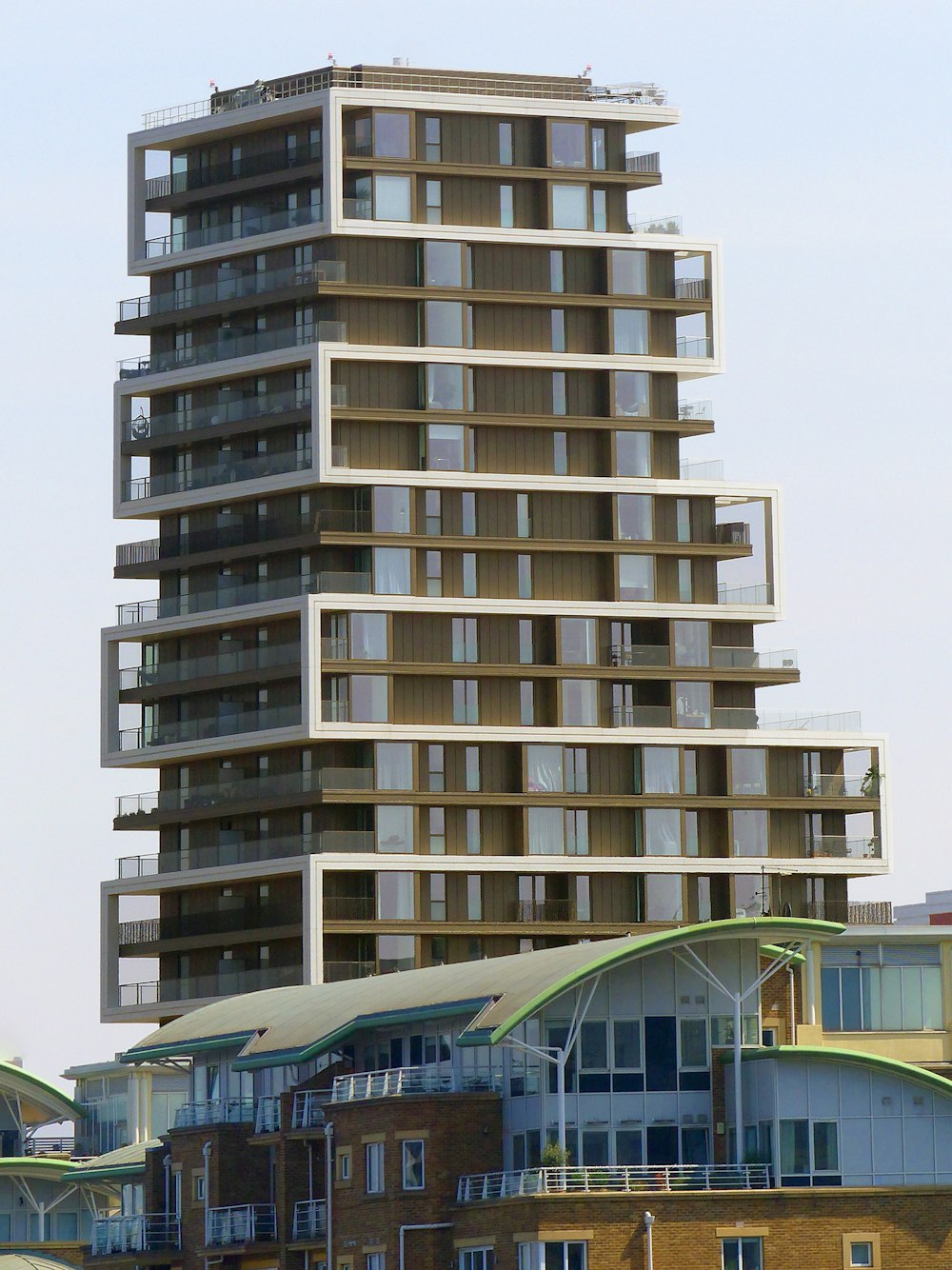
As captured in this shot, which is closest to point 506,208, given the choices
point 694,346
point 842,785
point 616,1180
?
point 694,346

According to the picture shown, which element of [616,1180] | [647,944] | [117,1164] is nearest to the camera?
[616,1180]

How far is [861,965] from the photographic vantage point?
411 ft

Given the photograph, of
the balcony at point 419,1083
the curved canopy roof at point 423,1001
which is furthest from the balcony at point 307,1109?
the balcony at point 419,1083

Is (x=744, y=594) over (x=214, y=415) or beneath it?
beneath

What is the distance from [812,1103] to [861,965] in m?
24.9

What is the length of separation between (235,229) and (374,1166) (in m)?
67.5

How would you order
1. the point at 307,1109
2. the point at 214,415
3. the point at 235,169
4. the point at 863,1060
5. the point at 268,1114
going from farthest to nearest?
the point at 235,169 → the point at 214,415 → the point at 268,1114 → the point at 307,1109 → the point at 863,1060

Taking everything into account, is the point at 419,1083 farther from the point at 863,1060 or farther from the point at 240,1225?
the point at 863,1060

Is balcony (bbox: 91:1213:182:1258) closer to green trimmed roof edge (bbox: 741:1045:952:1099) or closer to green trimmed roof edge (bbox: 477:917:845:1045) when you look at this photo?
green trimmed roof edge (bbox: 477:917:845:1045)

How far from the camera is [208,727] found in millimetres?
158250

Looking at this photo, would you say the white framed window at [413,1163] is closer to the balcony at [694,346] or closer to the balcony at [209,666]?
Answer: the balcony at [209,666]

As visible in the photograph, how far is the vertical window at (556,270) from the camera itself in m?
159

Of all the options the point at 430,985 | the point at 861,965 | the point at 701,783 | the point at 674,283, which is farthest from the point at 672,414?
the point at 430,985

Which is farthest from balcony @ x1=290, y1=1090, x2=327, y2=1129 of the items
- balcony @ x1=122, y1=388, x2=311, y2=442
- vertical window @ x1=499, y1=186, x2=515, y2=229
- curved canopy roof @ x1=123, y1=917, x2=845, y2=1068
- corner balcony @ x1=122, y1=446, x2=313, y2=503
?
vertical window @ x1=499, y1=186, x2=515, y2=229
